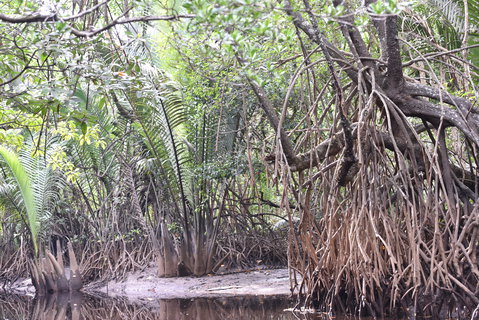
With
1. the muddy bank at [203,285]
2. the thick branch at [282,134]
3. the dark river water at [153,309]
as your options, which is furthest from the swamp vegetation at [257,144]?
the dark river water at [153,309]

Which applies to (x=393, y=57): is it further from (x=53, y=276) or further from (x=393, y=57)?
(x=53, y=276)

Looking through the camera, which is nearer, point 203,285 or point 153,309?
point 153,309

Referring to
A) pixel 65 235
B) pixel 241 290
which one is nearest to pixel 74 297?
pixel 65 235

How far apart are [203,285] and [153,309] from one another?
1.83 metres

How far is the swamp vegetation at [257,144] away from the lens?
482cm

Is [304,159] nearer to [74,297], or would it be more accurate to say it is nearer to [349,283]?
[349,283]

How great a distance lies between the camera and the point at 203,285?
35.9ft

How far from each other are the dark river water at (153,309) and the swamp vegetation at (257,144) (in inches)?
20.8

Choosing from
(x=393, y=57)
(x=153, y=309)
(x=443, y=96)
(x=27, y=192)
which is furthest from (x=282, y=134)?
(x=27, y=192)

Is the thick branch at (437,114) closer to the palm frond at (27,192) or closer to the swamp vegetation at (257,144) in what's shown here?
the swamp vegetation at (257,144)

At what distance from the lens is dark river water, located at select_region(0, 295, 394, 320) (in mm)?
7965

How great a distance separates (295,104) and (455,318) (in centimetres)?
537

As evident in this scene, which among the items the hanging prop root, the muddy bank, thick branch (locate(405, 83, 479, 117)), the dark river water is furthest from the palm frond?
thick branch (locate(405, 83, 479, 117))

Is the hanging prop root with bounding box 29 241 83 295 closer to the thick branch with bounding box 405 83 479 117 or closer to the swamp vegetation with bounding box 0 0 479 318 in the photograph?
the swamp vegetation with bounding box 0 0 479 318
